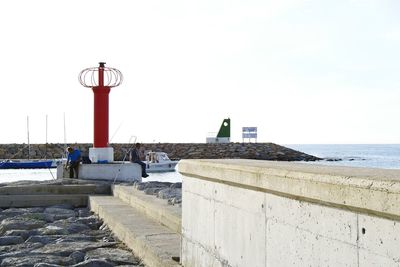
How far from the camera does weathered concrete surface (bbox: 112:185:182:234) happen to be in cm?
828

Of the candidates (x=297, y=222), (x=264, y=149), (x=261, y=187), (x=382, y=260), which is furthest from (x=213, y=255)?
(x=264, y=149)

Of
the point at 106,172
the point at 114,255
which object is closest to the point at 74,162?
the point at 106,172

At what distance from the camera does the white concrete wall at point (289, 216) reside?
2748mm

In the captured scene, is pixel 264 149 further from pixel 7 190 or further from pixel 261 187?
pixel 261 187

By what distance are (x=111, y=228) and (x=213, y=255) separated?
5.02m

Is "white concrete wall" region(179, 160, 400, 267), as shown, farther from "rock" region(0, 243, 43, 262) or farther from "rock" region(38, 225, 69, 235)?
"rock" region(38, 225, 69, 235)

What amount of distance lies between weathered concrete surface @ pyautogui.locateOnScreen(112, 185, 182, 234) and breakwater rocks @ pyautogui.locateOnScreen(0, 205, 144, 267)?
0.67m

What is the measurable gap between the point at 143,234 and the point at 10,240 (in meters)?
2.23

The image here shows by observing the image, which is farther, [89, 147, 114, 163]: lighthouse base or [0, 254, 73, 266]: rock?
[89, 147, 114, 163]: lighthouse base

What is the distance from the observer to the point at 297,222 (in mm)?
3506

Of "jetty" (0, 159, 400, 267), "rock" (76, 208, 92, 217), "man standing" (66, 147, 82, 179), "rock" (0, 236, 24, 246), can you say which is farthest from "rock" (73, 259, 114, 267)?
"man standing" (66, 147, 82, 179)

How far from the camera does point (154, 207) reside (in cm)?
960

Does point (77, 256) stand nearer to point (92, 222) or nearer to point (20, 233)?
point (20, 233)

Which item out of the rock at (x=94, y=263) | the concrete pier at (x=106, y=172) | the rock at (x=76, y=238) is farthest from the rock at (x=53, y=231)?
the concrete pier at (x=106, y=172)
